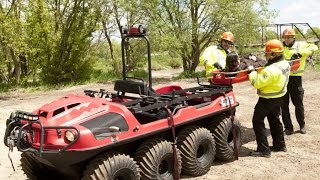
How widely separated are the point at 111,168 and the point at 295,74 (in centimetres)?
498

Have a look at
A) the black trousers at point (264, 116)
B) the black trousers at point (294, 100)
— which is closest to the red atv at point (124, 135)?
the black trousers at point (264, 116)

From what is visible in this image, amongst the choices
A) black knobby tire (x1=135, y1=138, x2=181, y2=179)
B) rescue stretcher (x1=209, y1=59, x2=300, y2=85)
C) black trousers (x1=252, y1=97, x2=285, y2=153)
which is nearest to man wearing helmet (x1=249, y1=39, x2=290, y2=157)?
black trousers (x1=252, y1=97, x2=285, y2=153)

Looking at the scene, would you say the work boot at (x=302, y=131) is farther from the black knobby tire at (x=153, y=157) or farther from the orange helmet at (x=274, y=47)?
the black knobby tire at (x=153, y=157)

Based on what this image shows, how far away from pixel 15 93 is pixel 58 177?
1408cm

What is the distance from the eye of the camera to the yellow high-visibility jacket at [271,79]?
642 cm

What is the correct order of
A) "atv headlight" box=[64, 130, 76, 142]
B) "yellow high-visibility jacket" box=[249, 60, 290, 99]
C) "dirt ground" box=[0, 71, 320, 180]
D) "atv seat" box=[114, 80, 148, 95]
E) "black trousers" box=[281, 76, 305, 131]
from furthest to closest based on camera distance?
"black trousers" box=[281, 76, 305, 131] < "yellow high-visibility jacket" box=[249, 60, 290, 99] < "dirt ground" box=[0, 71, 320, 180] < "atv seat" box=[114, 80, 148, 95] < "atv headlight" box=[64, 130, 76, 142]

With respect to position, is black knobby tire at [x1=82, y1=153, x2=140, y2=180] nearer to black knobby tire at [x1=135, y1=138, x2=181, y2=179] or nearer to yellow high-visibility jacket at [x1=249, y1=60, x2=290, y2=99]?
black knobby tire at [x1=135, y1=138, x2=181, y2=179]

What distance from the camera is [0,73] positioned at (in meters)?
21.3

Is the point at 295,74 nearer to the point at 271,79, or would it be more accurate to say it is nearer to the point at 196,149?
the point at 271,79

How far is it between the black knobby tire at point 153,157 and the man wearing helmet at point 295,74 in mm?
3769

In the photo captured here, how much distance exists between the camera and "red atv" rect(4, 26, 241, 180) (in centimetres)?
436

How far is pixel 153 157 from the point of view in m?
5.00

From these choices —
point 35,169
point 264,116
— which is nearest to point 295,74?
point 264,116

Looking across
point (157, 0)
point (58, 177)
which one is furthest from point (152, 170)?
point (157, 0)
